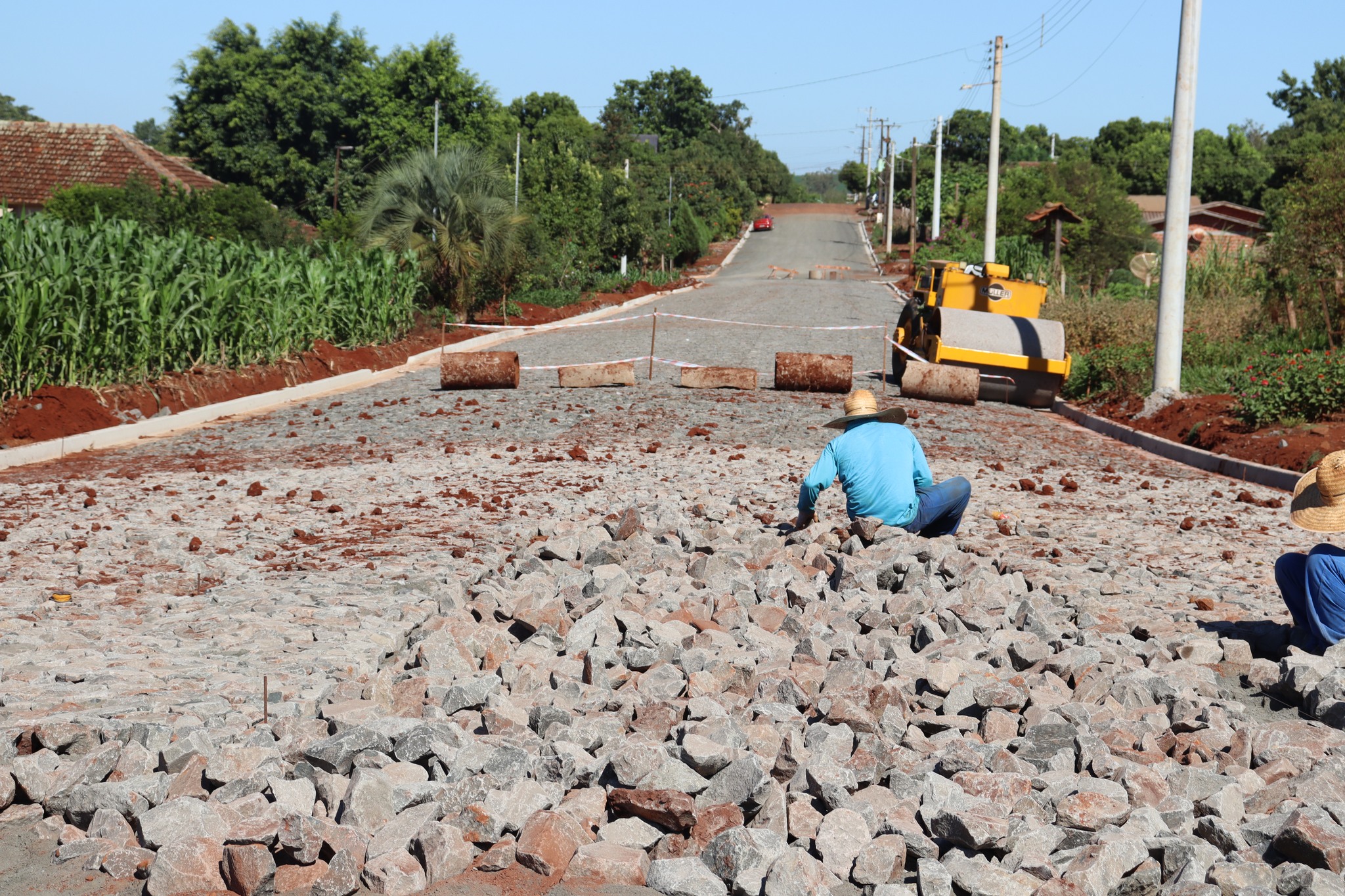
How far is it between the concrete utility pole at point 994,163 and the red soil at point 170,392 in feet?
46.0

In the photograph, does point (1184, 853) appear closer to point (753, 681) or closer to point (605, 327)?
point (753, 681)

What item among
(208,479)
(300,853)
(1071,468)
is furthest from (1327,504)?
(208,479)

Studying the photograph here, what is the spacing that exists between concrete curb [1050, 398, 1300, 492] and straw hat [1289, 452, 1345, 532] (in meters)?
6.36

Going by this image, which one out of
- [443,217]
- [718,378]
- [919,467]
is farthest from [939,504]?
[443,217]

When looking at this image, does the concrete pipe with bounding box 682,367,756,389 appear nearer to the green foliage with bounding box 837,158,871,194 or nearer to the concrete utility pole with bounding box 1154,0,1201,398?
the concrete utility pole with bounding box 1154,0,1201,398

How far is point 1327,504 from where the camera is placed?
17.1 ft

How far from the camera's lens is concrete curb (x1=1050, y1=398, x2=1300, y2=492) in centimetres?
1161

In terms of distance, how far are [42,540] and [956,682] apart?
6452 millimetres

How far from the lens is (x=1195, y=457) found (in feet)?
42.7

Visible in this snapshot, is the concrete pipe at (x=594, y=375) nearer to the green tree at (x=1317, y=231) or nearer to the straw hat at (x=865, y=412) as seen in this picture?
the straw hat at (x=865, y=412)

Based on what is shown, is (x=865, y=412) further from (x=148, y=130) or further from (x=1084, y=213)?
(x=148, y=130)

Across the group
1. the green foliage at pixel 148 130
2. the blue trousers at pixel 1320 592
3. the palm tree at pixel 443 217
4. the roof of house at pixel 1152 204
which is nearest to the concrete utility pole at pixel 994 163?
the palm tree at pixel 443 217

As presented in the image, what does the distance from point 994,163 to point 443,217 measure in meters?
13.5

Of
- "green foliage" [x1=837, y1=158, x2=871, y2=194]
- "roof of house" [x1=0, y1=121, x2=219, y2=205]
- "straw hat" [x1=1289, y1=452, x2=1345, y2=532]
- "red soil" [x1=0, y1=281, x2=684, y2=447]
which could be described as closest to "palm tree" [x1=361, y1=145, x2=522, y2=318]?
"red soil" [x1=0, y1=281, x2=684, y2=447]
